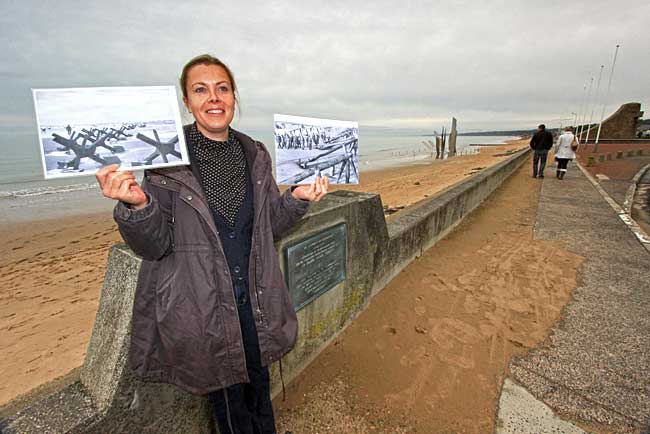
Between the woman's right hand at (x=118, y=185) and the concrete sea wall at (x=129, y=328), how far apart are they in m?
0.38

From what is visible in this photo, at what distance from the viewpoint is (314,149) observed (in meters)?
1.94

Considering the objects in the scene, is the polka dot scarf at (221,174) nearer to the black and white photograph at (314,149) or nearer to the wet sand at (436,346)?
the black and white photograph at (314,149)

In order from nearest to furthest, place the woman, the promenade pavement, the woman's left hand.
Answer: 1. the woman
2. the woman's left hand
3. the promenade pavement

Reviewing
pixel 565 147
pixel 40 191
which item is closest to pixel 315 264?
pixel 565 147

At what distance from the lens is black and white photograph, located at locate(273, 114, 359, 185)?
1796 millimetres

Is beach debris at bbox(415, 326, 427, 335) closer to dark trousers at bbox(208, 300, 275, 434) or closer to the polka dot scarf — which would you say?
dark trousers at bbox(208, 300, 275, 434)

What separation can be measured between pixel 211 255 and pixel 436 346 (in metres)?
2.12

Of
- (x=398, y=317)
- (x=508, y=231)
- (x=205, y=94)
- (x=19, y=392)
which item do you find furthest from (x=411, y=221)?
(x=19, y=392)

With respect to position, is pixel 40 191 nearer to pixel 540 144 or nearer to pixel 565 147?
pixel 540 144

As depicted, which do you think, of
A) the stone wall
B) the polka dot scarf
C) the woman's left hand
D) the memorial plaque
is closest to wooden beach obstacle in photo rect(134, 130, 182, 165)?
the polka dot scarf

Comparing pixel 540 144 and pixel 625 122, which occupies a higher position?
pixel 625 122

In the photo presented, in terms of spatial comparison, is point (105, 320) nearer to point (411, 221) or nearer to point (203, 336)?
point (203, 336)

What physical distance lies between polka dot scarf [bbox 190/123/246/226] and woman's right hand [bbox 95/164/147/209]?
0.34m

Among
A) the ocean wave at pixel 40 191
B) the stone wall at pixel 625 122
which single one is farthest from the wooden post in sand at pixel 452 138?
the ocean wave at pixel 40 191
